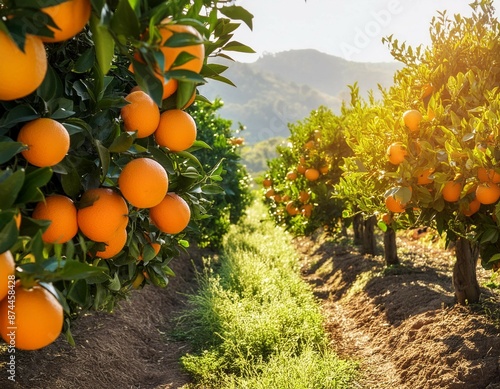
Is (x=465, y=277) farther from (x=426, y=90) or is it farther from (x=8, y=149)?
(x=8, y=149)

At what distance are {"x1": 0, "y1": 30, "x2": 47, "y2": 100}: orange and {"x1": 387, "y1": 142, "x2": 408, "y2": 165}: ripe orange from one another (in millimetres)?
2718

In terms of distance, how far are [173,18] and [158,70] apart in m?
0.18

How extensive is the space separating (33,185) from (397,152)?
9.01ft

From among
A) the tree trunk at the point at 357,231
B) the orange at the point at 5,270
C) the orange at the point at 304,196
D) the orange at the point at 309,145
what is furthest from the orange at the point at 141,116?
the tree trunk at the point at 357,231

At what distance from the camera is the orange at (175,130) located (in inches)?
58.2

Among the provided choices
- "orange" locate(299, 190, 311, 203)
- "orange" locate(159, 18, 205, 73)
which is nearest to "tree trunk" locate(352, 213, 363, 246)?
"orange" locate(299, 190, 311, 203)

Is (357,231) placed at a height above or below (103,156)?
below

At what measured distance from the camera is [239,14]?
4.38ft

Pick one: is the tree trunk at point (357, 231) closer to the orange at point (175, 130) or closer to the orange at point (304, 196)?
the orange at point (304, 196)

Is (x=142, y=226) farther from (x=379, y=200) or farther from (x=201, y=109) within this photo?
(x=201, y=109)

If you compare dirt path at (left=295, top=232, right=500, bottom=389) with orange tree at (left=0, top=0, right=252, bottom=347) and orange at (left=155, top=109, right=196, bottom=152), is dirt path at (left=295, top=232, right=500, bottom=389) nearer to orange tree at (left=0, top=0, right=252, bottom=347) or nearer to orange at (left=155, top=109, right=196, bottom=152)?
orange tree at (left=0, top=0, right=252, bottom=347)

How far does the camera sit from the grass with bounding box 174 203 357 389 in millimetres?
3842

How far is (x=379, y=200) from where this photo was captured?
3762 mm

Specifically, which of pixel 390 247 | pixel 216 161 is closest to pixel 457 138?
pixel 390 247
